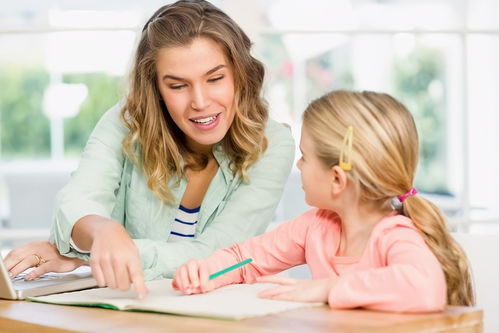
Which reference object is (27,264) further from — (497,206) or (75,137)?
(75,137)

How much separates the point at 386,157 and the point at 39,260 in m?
0.82

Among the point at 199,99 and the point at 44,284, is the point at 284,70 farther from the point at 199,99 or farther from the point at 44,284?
the point at 44,284

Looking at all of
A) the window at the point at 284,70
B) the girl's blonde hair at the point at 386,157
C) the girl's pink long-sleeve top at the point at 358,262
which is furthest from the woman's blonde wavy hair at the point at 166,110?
the window at the point at 284,70

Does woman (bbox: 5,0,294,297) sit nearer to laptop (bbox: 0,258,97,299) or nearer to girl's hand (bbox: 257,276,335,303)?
laptop (bbox: 0,258,97,299)

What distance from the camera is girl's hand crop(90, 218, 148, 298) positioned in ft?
4.56

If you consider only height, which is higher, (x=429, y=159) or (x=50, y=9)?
(x=50, y=9)

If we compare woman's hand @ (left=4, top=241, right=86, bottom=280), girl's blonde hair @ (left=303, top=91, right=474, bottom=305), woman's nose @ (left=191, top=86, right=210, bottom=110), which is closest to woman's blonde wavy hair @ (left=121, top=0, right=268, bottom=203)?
woman's nose @ (left=191, top=86, right=210, bottom=110)

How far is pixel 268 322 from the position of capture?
1.16m

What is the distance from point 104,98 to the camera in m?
11.2

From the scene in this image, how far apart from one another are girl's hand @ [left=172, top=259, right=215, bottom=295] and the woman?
0.29m

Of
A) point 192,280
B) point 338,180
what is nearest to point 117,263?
point 192,280

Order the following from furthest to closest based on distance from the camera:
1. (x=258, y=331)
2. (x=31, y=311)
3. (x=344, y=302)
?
(x=31, y=311) < (x=344, y=302) < (x=258, y=331)

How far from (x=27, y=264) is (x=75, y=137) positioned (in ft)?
32.4

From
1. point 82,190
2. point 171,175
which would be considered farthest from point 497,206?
point 82,190
